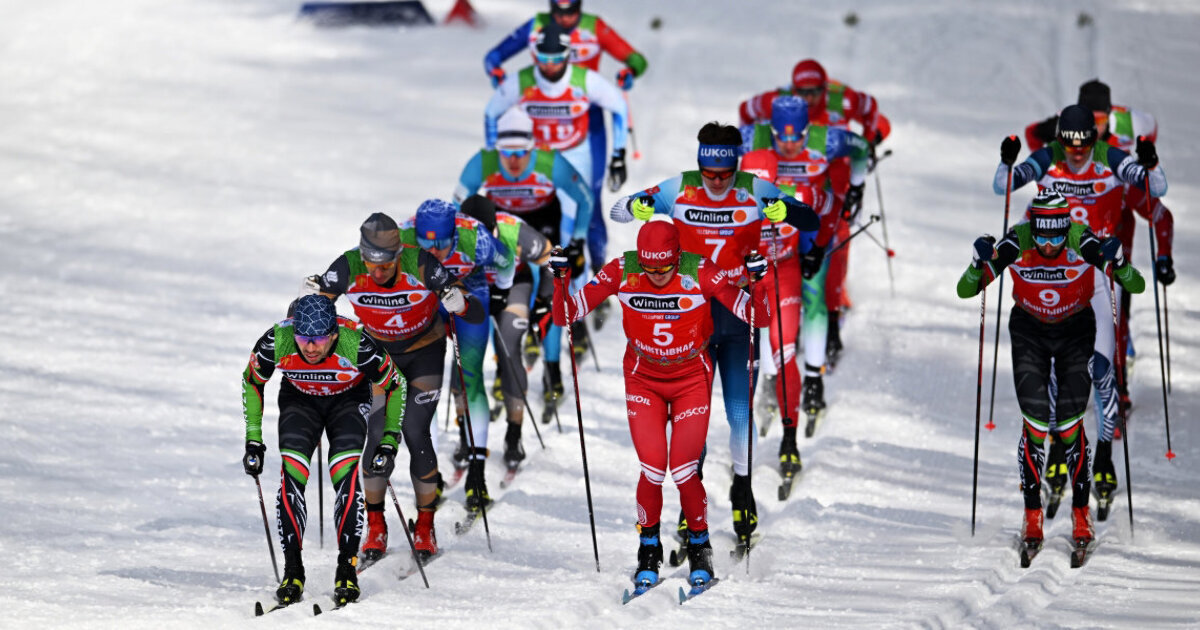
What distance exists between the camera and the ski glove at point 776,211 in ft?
28.6

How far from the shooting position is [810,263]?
10172mm

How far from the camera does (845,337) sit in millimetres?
12219

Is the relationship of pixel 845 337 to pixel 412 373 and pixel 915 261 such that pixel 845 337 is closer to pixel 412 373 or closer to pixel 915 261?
pixel 915 261

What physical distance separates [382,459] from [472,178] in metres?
2.99

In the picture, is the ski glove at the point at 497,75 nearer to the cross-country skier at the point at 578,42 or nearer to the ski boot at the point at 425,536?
the cross-country skier at the point at 578,42

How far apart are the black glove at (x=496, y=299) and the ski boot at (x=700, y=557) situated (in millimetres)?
2021

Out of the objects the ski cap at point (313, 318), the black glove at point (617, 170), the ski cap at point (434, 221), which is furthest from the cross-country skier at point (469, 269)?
the black glove at point (617, 170)

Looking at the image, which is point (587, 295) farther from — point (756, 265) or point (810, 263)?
point (810, 263)

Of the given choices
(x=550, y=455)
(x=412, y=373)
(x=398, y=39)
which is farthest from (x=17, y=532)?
(x=398, y=39)

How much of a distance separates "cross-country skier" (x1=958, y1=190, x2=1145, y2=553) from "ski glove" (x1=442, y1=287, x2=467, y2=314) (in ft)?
8.54

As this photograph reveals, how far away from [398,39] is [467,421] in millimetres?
11660

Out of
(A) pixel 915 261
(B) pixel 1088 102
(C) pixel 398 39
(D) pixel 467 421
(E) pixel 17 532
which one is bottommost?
(E) pixel 17 532

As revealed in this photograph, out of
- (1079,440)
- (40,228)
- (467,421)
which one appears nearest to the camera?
(1079,440)

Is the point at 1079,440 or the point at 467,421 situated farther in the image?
the point at 467,421
